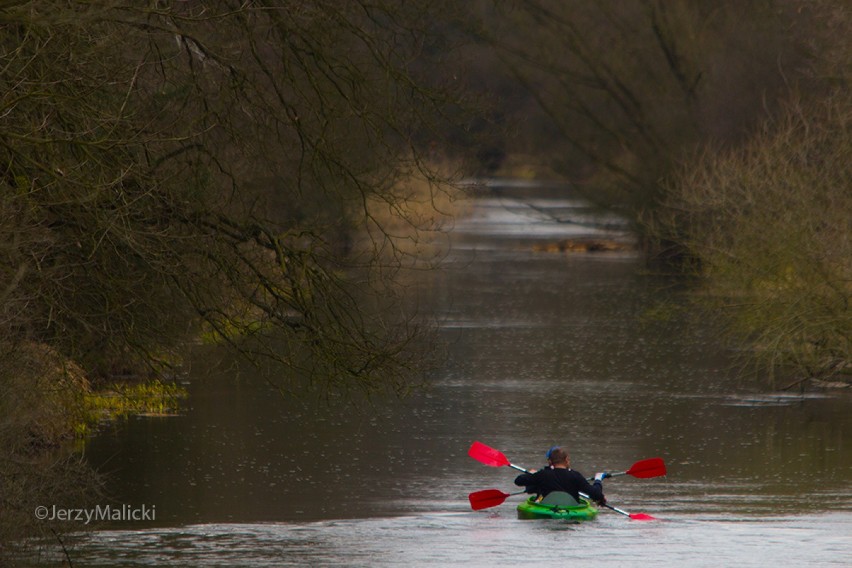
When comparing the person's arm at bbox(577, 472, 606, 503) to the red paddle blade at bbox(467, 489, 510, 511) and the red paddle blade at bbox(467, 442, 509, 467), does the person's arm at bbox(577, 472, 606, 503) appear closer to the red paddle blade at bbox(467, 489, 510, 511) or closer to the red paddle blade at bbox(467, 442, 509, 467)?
the red paddle blade at bbox(467, 489, 510, 511)

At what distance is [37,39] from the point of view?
8031 millimetres

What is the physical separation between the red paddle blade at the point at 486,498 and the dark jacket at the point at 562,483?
261mm

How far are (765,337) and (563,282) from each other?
1677 centimetres

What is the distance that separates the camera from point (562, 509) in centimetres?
1383

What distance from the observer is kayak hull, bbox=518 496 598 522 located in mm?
13782

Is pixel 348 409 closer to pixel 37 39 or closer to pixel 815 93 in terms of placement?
pixel 37 39

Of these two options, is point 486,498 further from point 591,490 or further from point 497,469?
point 497,469

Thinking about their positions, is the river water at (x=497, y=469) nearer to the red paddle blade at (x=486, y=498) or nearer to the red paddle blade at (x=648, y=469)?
the red paddle blade at (x=486, y=498)

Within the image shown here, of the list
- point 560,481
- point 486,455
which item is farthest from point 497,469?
point 560,481

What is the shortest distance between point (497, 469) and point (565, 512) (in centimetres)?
292

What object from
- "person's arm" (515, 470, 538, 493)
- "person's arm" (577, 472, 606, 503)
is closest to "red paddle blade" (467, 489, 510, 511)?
"person's arm" (515, 470, 538, 493)

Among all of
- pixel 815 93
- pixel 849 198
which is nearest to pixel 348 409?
pixel 849 198

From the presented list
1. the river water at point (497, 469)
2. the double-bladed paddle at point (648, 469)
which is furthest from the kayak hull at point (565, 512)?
the double-bladed paddle at point (648, 469)

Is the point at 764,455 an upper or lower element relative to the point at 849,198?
lower
